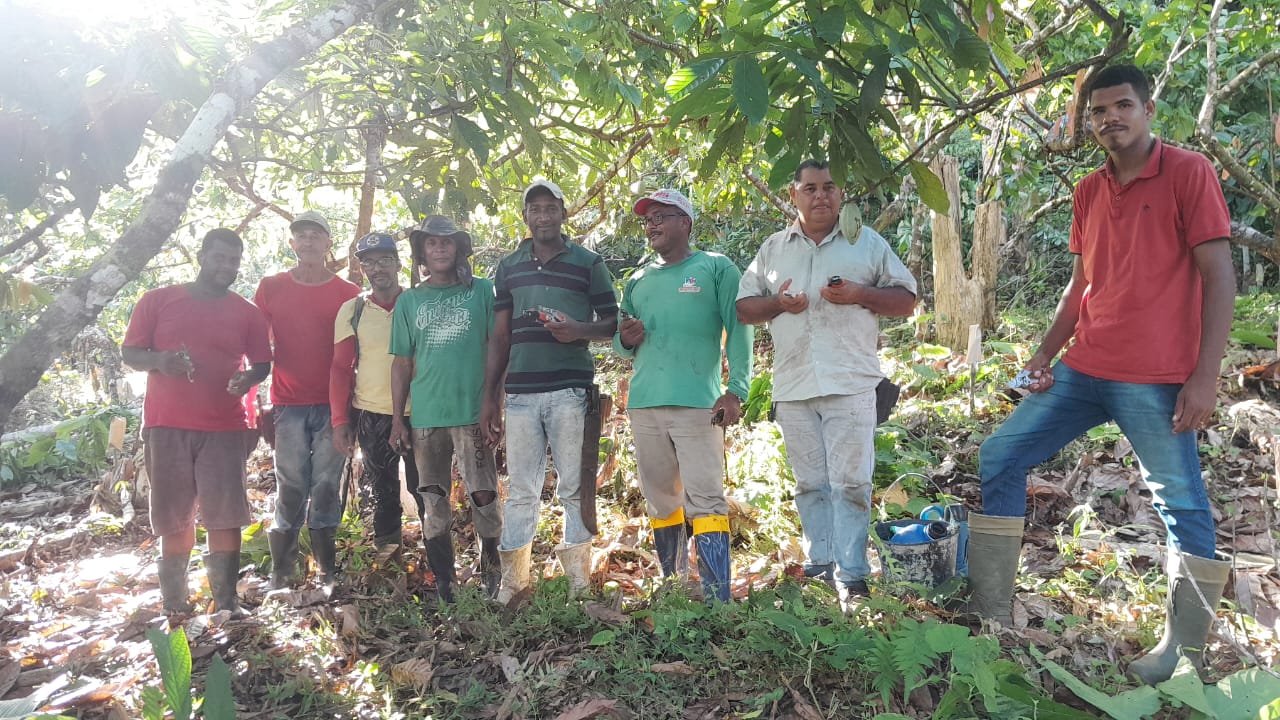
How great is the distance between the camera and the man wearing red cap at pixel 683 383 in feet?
12.0

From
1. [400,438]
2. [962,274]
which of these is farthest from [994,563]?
[962,274]

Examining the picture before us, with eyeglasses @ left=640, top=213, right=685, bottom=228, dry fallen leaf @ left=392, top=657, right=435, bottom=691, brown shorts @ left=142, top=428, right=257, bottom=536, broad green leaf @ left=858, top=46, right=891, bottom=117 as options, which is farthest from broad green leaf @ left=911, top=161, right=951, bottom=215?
brown shorts @ left=142, top=428, right=257, bottom=536

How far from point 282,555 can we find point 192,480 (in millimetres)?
728

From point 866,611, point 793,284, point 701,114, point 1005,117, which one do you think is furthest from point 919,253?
point 701,114

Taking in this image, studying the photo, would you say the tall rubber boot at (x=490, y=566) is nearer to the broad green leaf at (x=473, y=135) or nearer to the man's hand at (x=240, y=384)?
the man's hand at (x=240, y=384)

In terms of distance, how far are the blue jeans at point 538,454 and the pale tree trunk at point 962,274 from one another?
5.33m

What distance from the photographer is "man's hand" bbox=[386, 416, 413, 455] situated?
4168 mm

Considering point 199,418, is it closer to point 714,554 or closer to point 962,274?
point 714,554

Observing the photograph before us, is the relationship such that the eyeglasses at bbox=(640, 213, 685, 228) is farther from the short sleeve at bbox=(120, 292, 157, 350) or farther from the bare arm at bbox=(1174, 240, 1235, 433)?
the short sleeve at bbox=(120, 292, 157, 350)

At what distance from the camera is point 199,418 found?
155 inches

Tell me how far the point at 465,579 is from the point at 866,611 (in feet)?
7.62

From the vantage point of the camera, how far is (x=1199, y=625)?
8.88 feet

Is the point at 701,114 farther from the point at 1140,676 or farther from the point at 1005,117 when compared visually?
the point at 1005,117

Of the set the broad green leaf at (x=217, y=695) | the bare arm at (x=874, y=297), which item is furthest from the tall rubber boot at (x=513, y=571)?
the bare arm at (x=874, y=297)
